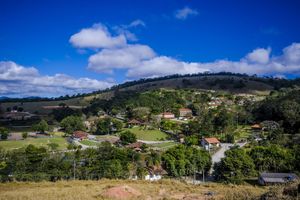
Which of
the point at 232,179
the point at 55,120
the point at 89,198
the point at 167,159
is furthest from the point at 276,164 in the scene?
the point at 55,120

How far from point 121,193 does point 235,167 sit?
2632cm

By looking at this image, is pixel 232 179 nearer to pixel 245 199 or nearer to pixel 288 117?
pixel 245 199

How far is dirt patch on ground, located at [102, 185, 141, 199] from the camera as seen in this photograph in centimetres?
2022

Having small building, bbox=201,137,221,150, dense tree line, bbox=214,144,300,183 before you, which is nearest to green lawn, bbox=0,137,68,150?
small building, bbox=201,137,221,150

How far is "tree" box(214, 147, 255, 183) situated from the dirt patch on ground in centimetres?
2325

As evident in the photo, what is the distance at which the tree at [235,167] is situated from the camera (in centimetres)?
4207

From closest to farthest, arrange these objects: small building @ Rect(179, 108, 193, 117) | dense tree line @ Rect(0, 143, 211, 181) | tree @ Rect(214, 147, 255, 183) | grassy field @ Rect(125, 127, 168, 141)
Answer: dense tree line @ Rect(0, 143, 211, 181)
tree @ Rect(214, 147, 255, 183)
grassy field @ Rect(125, 127, 168, 141)
small building @ Rect(179, 108, 193, 117)

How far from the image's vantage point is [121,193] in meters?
20.5

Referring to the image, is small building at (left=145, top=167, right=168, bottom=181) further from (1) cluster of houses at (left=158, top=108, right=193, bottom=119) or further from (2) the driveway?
(1) cluster of houses at (left=158, top=108, right=193, bottom=119)

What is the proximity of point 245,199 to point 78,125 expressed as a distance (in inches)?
3232

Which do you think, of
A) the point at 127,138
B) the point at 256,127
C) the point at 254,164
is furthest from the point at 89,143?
the point at 256,127

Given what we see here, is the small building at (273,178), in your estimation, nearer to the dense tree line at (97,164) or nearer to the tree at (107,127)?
the dense tree line at (97,164)

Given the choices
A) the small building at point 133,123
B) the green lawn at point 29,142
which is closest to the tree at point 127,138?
the green lawn at point 29,142

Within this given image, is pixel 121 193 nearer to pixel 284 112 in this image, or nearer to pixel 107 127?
pixel 284 112
